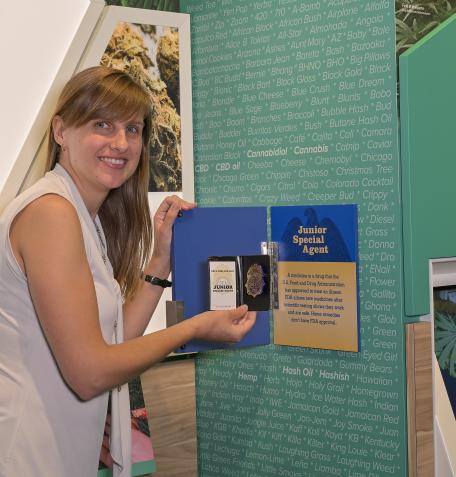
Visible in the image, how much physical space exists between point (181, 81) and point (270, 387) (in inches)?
40.5

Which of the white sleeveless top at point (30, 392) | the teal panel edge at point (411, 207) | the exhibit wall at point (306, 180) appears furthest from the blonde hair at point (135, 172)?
the teal panel edge at point (411, 207)

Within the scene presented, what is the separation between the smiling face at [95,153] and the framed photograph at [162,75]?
62 centimetres

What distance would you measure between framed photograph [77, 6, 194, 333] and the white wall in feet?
0.48

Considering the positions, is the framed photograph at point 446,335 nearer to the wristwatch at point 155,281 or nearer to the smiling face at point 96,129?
the wristwatch at point 155,281

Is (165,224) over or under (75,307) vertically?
over

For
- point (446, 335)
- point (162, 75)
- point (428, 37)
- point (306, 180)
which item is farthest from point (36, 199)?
point (446, 335)

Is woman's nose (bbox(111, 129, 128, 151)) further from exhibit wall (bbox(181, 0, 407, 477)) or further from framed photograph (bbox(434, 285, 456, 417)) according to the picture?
framed photograph (bbox(434, 285, 456, 417))

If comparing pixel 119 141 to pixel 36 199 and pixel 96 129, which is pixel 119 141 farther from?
pixel 36 199

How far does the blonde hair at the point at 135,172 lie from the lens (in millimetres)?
1986

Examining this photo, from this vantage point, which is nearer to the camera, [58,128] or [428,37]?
[58,128]

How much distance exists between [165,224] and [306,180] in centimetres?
44

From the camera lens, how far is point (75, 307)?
1733 millimetres

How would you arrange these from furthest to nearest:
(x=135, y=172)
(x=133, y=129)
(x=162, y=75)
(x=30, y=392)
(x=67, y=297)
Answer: (x=162, y=75) → (x=135, y=172) → (x=133, y=129) → (x=30, y=392) → (x=67, y=297)

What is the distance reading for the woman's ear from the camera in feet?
6.64
